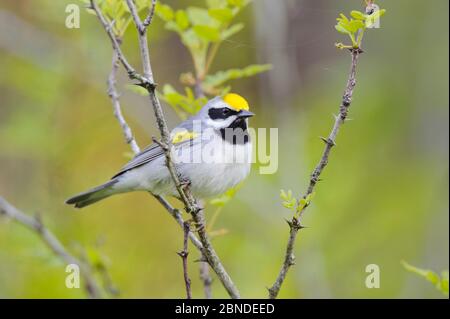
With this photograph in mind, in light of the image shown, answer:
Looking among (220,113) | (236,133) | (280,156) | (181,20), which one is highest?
(181,20)

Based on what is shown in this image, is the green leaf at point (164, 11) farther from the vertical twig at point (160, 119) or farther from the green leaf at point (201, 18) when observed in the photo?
the vertical twig at point (160, 119)

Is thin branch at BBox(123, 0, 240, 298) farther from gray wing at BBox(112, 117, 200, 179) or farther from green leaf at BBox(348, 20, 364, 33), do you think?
gray wing at BBox(112, 117, 200, 179)

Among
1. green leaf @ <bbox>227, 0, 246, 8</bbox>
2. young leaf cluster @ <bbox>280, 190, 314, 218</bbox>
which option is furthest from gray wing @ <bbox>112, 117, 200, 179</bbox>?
young leaf cluster @ <bbox>280, 190, 314, 218</bbox>

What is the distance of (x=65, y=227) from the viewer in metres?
5.02

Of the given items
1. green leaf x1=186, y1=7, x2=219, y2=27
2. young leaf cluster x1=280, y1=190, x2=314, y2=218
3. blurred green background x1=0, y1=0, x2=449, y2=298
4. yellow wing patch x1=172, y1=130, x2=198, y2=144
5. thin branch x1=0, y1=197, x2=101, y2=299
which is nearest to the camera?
young leaf cluster x1=280, y1=190, x2=314, y2=218

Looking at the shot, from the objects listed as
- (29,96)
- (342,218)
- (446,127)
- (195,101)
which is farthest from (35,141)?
(446,127)

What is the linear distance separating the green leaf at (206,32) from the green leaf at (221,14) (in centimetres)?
7

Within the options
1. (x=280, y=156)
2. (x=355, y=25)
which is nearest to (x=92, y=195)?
(x=280, y=156)

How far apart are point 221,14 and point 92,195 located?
1.57 metres

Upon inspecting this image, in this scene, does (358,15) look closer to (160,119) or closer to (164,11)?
(160,119)

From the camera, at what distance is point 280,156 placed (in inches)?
231

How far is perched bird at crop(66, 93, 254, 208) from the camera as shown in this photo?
153 inches

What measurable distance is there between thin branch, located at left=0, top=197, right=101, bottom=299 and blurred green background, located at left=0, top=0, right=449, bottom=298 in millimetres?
395
